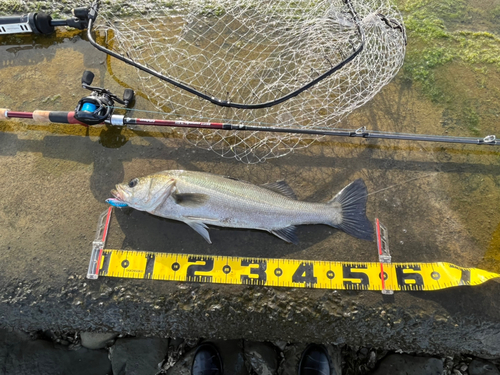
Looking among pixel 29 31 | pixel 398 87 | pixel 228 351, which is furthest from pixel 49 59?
pixel 398 87

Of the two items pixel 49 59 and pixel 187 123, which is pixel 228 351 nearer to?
pixel 187 123

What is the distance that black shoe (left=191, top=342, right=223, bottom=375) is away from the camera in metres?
3.16

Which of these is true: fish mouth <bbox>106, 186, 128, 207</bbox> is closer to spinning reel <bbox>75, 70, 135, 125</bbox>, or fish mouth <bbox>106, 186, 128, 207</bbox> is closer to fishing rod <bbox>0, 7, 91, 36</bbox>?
spinning reel <bbox>75, 70, 135, 125</bbox>

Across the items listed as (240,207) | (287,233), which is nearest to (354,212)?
(287,233)

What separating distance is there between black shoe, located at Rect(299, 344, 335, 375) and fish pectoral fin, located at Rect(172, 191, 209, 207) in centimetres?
217

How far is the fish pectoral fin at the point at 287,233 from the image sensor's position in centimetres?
301

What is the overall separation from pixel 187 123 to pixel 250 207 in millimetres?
1207

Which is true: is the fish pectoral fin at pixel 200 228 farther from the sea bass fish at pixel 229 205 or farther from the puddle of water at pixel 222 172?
the puddle of water at pixel 222 172

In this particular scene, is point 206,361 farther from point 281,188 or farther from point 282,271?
point 281,188

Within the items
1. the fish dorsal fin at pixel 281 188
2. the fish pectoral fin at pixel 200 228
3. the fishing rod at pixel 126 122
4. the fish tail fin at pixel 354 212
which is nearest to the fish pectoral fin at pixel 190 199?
the fish pectoral fin at pixel 200 228

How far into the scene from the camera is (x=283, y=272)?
296 centimetres

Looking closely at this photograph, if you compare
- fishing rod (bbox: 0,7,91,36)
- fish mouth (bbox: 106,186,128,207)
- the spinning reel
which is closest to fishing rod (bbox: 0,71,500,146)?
the spinning reel

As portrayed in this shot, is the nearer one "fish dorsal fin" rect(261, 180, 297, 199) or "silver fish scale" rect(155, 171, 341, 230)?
"silver fish scale" rect(155, 171, 341, 230)

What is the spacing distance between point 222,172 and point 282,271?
1.35 m
